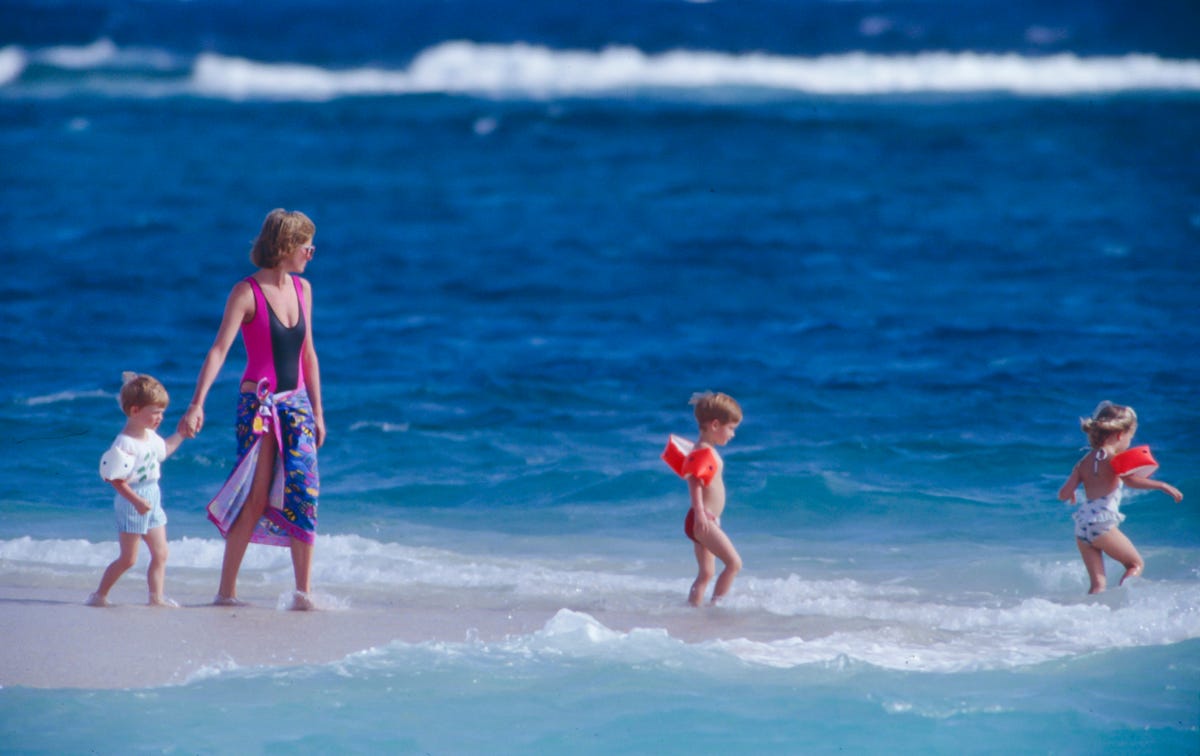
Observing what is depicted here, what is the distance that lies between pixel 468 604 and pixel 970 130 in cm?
2187

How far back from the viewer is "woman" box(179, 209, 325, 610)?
5.14m

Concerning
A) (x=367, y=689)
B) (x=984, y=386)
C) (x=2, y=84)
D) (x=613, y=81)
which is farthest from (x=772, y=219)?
(x=2, y=84)

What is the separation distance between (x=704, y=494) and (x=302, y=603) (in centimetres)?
183

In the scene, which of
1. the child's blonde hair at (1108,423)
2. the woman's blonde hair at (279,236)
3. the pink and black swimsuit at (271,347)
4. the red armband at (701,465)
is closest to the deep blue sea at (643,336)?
the red armband at (701,465)

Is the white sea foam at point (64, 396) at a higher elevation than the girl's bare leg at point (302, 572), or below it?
higher

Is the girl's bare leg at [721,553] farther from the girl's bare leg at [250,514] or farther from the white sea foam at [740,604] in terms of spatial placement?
the girl's bare leg at [250,514]

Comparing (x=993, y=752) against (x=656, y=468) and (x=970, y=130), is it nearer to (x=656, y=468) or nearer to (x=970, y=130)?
(x=656, y=468)

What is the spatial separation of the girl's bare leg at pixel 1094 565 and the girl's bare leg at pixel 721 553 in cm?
172

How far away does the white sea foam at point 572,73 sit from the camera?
27.5 metres

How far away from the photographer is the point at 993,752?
12.7ft

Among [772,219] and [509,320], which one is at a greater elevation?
[772,219]

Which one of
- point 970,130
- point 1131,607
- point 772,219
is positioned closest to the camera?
point 1131,607

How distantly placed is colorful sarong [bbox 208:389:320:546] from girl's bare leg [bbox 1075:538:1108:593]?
11.8 feet

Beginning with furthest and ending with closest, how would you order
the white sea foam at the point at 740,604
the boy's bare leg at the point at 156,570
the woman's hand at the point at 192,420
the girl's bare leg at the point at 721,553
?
the girl's bare leg at the point at 721,553 → the boy's bare leg at the point at 156,570 → the woman's hand at the point at 192,420 → the white sea foam at the point at 740,604
